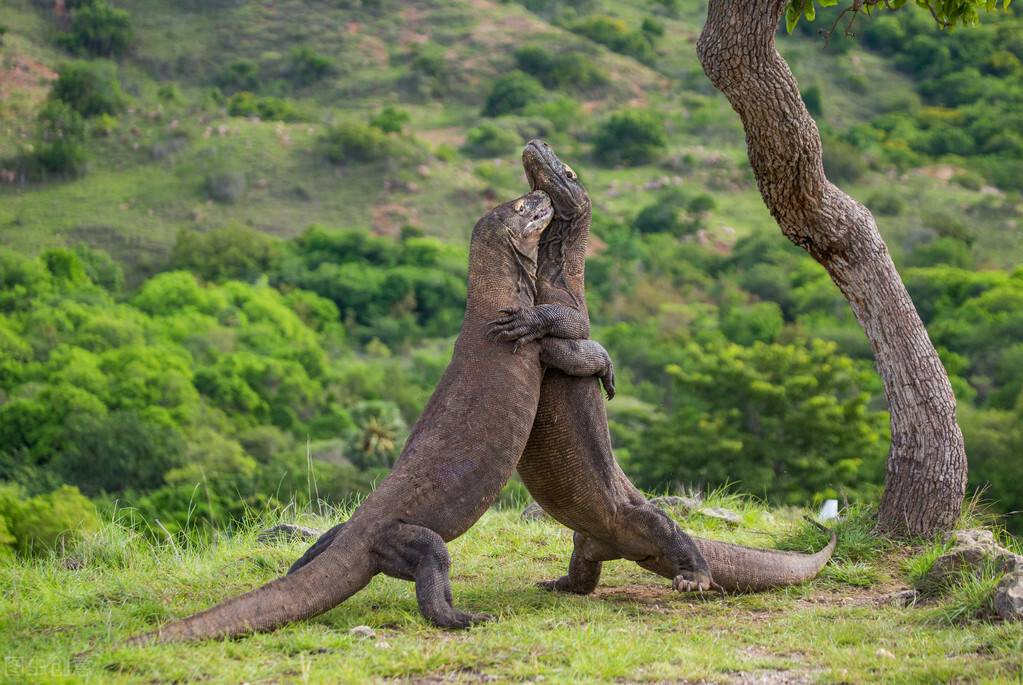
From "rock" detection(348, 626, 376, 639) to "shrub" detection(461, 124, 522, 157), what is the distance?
285ft

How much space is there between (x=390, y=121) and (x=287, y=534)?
8346 cm

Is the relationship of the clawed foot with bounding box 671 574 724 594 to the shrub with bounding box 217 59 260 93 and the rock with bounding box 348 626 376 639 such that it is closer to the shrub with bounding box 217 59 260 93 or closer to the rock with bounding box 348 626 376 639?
the rock with bounding box 348 626 376 639

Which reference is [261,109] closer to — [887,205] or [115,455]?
[887,205]

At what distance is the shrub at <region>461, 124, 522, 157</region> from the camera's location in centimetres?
9244

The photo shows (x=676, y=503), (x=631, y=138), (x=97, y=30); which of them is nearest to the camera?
(x=676, y=503)

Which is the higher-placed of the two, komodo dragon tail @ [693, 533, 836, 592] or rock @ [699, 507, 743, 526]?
komodo dragon tail @ [693, 533, 836, 592]

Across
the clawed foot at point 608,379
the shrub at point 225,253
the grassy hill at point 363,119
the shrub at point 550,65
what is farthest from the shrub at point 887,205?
the clawed foot at point 608,379

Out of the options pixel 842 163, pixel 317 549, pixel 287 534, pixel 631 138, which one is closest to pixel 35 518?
pixel 287 534

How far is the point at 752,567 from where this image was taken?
25.4 feet

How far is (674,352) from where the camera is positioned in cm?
6341

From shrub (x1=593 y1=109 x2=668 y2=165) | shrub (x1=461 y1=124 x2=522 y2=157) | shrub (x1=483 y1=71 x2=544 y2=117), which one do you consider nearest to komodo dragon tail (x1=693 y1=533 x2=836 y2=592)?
shrub (x1=461 y1=124 x2=522 y2=157)

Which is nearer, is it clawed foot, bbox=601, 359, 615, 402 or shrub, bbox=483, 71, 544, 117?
clawed foot, bbox=601, 359, 615, 402

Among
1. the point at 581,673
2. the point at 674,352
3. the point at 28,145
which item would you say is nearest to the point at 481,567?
the point at 581,673

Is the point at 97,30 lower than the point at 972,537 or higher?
lower
